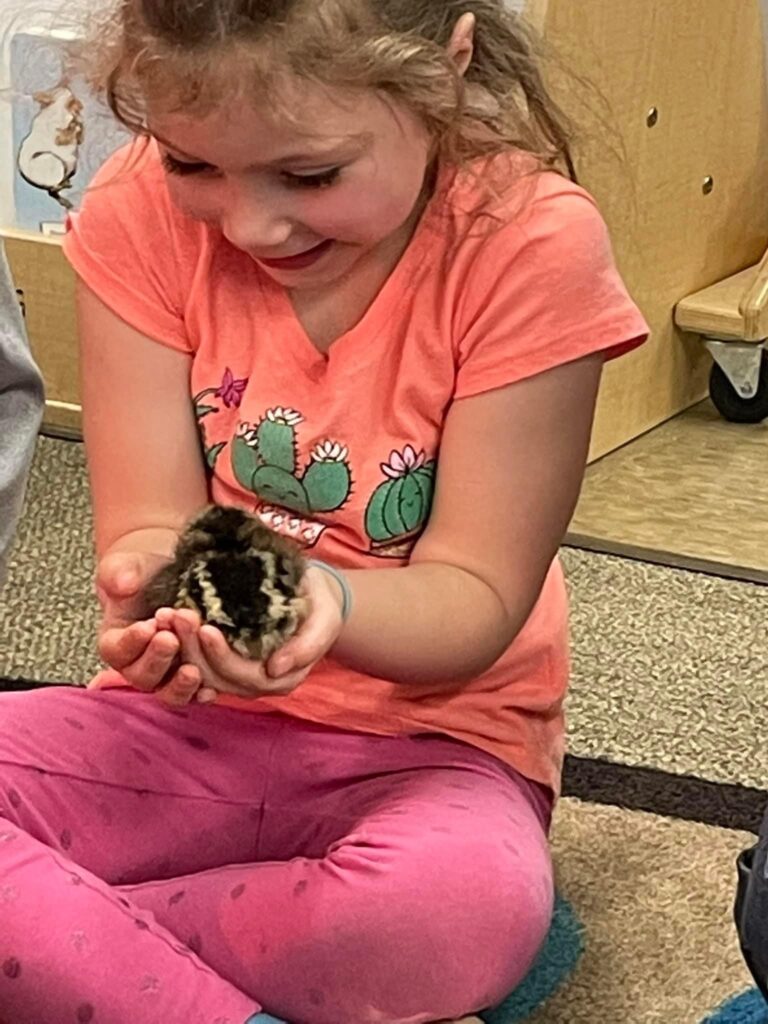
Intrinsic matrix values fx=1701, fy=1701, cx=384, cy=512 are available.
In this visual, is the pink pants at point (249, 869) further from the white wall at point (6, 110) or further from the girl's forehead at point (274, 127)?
the white wall at point (6, 110)

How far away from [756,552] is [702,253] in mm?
452

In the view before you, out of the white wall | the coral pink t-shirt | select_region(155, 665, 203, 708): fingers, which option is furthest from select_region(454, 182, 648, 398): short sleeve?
the white wall

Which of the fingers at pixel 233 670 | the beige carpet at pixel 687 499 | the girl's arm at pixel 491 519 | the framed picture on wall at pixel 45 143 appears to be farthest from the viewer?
the framed picture on wall at pixel 45 143

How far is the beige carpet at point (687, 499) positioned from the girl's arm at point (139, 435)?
24.6 inches

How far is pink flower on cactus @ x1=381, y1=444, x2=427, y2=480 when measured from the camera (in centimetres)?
84

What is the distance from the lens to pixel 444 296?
83 cm

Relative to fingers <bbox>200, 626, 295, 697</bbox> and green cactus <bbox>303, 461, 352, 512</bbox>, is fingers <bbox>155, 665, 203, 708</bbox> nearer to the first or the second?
fingers <bbox>200, 626, 295, 697</bbox>

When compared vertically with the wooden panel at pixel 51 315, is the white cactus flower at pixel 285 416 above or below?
above

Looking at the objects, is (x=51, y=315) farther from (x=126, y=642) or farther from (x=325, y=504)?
(x=126, y=642)

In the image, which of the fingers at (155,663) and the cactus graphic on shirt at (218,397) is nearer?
the fingers at (155,663)

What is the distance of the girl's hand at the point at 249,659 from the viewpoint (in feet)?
2.29

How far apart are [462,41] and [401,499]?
0.22 metres

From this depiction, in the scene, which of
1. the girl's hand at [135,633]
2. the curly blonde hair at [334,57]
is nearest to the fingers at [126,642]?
the girl's hand at [135,633]

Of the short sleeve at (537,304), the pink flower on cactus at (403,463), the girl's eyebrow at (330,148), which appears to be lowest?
the pink flower on cactus at (403,463)
